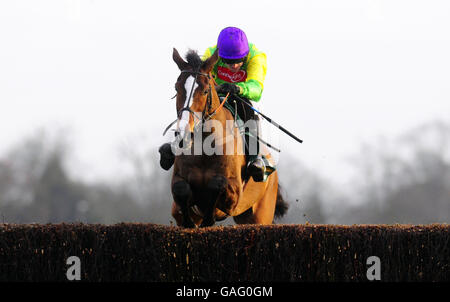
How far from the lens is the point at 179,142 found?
7.04 meters

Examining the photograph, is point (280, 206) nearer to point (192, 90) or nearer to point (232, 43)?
point (232, 43)

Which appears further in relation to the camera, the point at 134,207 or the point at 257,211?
the point at 134,207

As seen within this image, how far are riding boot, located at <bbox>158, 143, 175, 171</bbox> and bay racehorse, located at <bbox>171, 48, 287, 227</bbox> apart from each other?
222 millimetres

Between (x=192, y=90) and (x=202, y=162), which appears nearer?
(x=192, y=90)

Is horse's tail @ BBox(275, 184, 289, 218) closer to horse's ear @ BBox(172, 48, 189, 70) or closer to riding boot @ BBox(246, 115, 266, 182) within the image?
riding boot @ BBox(246, 115, 266, 182)

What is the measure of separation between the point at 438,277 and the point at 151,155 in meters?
23.0

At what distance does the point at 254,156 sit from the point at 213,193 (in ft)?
3.23

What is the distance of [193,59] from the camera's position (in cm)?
745

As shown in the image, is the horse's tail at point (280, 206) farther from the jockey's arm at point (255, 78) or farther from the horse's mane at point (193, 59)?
the horse's mane at point (193, 59)

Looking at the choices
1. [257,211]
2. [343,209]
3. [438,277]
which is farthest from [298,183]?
[438,277]

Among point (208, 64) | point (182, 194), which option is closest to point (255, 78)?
point (208, 64)
